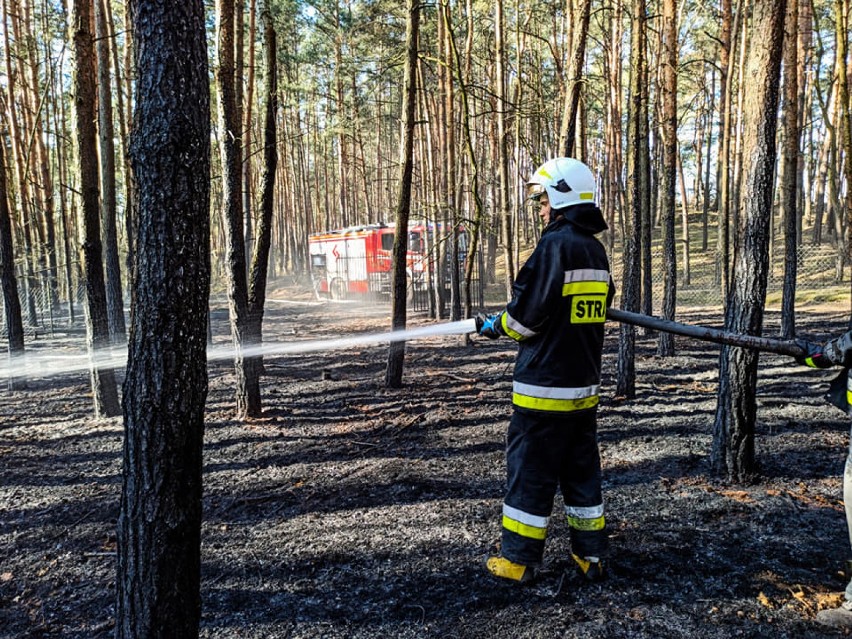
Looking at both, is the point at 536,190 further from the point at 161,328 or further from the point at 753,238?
the point at 161,328

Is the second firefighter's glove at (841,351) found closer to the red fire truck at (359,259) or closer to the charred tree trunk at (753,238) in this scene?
the charred tree trunk at (753,238)

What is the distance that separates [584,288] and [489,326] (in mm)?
610

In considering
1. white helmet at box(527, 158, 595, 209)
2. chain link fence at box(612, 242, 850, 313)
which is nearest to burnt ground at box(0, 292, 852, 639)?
white helmet at box(527, 158, 595, 209)

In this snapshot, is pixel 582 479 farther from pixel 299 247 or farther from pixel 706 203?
pixel 299 247

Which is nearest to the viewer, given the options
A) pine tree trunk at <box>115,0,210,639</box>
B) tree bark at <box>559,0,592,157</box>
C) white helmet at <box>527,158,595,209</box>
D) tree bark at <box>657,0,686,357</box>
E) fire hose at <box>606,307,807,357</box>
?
pine tree trunk at <box>115,0,210,639</box>

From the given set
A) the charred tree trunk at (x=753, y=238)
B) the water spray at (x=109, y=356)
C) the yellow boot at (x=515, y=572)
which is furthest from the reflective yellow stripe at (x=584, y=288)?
the water spray at (x=109, y=356)

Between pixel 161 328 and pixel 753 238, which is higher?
pixel 753 238

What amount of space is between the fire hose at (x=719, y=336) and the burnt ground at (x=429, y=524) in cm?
125

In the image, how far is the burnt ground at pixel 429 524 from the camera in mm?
2799

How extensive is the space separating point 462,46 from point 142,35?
15.9 metres

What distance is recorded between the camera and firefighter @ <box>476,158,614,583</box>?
9.80 ft

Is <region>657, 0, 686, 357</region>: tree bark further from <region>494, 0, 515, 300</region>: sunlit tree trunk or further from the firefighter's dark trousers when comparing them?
the firefighter's dark trousers

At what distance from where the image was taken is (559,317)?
3000 mm

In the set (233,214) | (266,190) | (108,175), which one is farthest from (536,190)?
(108,175)
